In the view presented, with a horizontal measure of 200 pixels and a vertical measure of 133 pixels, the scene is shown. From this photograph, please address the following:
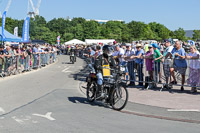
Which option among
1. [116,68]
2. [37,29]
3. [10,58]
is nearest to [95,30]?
[37,29]

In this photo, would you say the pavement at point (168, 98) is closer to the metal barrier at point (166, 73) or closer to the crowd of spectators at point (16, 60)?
the metal barrier at point (166, 73)

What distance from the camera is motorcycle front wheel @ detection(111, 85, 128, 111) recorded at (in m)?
7.89

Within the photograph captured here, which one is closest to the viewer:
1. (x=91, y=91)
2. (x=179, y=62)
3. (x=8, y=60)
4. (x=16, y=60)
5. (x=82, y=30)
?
(x=91, y=91)

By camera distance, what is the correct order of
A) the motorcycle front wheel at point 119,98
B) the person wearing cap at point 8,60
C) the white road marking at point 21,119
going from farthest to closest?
the person wearing cap at point 8,60
the motorcycle front wheel at point 119,98
the white road marking at point 21,119

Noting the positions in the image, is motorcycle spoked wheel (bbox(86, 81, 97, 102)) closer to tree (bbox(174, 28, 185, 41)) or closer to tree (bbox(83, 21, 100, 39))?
tree (bbox(83, 21, 100, 39))

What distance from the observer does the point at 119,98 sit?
808 centimetres

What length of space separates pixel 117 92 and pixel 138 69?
14.1ft

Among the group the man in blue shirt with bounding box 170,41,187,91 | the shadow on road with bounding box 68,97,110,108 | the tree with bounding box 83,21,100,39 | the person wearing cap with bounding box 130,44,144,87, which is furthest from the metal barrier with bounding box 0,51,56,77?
the tree with bounding box 83,21,100,39

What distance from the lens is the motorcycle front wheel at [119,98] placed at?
7891mm

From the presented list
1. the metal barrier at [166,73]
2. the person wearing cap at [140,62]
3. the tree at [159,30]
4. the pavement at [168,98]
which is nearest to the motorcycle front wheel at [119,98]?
the pavement at [168,98]

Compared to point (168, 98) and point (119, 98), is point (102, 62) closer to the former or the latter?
point (119, 98)

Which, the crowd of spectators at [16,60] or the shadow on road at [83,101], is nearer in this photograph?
the shadow on road at [83,101]

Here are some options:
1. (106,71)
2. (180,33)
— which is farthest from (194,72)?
(180,33)

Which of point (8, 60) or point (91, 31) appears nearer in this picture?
point (8, 60)
